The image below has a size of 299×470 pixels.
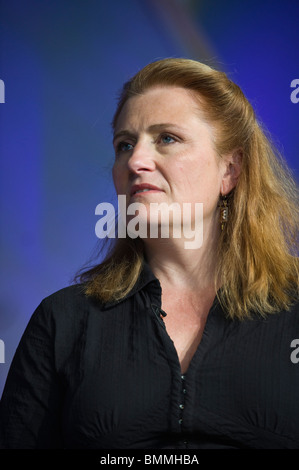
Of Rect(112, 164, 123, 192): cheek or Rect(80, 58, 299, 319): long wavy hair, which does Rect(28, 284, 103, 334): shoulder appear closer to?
Rect(80, 58, 299, 319): long wavy hair

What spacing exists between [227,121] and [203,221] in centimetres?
25

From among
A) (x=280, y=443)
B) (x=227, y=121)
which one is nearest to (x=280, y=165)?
(x=227, y=121)

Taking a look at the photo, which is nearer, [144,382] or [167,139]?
[144,382]

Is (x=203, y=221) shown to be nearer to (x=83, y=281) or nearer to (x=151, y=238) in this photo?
(x=151, y=238)

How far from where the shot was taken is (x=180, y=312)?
1.23m

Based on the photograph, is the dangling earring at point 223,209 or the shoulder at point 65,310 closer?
the shoulder at point 65,310

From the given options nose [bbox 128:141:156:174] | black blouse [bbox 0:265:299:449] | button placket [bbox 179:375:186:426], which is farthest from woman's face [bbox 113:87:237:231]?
button placket [bbox 179:375:186:426]

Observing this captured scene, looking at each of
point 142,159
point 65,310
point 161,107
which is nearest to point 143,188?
point 142,159

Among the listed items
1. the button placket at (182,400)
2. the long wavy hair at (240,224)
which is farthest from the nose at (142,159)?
the button placket at (182,400)

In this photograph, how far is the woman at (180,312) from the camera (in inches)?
41.7

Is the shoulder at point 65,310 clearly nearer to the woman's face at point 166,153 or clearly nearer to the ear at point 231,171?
the woman's face at point 166,153

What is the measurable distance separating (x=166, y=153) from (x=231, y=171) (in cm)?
21

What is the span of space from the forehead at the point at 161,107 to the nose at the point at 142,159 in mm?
56

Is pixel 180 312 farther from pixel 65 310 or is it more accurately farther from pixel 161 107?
pixel 161 107
